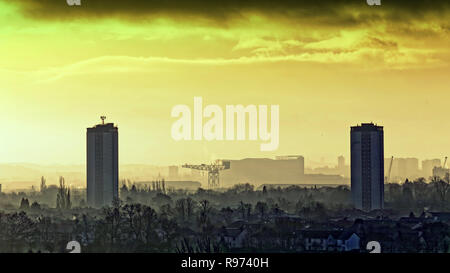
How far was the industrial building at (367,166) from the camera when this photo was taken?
17.2 m

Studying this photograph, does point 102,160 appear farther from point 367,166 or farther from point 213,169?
point 367,166

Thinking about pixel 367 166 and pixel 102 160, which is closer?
pixel 102 160

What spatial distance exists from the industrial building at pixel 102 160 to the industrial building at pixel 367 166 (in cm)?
507

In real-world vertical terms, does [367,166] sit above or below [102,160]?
below

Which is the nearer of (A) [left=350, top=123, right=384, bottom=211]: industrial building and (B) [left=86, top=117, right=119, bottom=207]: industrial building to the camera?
(B) [left=86, top=117, right=119, bottom=207]: industrial building

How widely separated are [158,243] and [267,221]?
10.9 feet

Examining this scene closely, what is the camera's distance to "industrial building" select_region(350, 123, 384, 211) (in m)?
17.2

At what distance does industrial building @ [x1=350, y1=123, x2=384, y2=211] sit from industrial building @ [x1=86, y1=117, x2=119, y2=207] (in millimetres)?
5066

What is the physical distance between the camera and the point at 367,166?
1836 cm

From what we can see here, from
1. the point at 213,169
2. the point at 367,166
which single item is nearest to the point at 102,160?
the point at 213,169

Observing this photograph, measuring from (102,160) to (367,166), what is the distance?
19.6 ft

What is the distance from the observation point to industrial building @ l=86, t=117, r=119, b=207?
53.8ft

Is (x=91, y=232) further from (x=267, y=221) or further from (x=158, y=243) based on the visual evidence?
(x=267, y=221)
